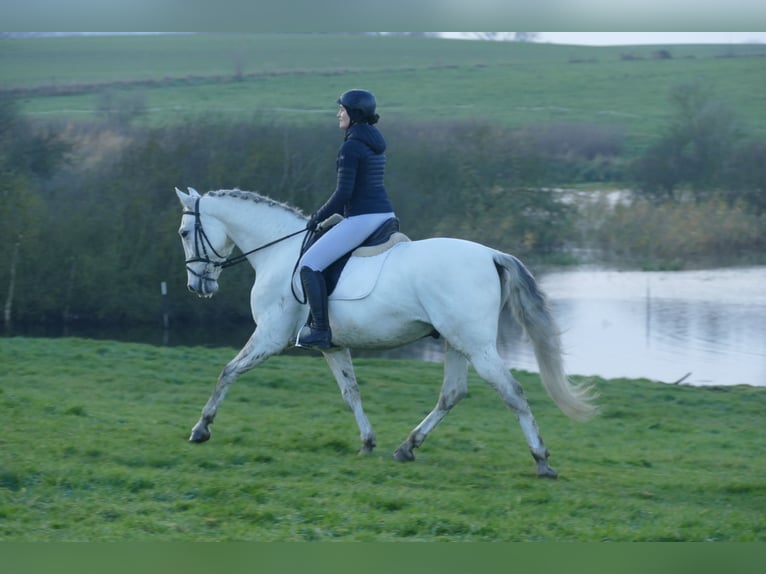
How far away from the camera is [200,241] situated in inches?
350

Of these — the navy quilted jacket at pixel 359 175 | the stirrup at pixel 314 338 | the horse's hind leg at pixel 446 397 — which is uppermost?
the navy quilted jacket at pixel 359 175

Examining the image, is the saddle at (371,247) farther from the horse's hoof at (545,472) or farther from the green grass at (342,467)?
the horse's hoof at (545,472)

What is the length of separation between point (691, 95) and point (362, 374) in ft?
55.0

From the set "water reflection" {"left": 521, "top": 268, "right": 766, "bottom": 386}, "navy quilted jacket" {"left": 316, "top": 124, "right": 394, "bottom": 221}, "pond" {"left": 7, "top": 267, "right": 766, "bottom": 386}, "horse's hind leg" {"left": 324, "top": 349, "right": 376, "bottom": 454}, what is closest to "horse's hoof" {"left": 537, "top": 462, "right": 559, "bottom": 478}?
"horse's hind leg" {"left": 324, "top": 349, "right": 376, "bottom": 454}

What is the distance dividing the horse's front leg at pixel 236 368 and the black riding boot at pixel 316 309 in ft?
1.70

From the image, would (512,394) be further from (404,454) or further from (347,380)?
(347,380)

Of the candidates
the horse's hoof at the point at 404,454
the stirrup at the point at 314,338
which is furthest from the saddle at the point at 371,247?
the horse's hoof at the point at 404,454

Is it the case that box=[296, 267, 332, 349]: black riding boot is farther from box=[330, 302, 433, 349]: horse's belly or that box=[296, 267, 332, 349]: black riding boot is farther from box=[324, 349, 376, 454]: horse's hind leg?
box=[324, 349, 376, 454]: horse's hind leg

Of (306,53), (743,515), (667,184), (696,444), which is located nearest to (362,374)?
(696,444)

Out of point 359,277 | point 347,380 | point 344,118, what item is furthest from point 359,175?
point 347,380

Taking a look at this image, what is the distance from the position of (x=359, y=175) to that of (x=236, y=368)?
1.97 m

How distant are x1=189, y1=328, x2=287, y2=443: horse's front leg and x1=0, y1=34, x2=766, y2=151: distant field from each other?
14.6m

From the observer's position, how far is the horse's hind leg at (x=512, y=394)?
7.38m

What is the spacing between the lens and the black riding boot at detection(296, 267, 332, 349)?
25.5ft
